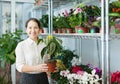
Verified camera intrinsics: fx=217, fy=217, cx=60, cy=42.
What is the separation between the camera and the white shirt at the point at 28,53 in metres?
2.07

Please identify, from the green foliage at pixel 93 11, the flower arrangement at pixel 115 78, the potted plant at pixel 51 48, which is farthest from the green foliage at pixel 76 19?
the flower arrangement at pixel 115 78

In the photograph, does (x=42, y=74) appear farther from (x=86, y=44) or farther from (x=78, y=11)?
(x=86, y=44)

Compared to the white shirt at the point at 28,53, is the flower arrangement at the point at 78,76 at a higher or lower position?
lower

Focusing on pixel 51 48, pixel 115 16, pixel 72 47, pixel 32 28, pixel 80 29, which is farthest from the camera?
pixel 72 47

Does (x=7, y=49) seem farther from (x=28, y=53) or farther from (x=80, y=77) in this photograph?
(x=80, y=77)

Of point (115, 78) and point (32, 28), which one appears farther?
point (32, 28)

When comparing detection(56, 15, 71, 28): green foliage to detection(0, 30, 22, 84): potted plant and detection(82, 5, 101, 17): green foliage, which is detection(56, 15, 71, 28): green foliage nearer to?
detection(82, 5, 101, 17): green foliage

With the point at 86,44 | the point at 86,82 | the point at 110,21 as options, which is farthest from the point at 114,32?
the point at 86,44

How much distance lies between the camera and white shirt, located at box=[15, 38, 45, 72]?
207 centimetres

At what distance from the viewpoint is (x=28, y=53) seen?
2139mm

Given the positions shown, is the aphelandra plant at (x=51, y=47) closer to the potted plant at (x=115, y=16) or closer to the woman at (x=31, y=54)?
the woman at (x=31, y=54)

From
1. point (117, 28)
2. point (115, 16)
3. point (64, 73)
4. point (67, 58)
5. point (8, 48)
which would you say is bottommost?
point (64, 73)

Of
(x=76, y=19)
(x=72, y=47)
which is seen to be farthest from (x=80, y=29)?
(x=72, y=47)

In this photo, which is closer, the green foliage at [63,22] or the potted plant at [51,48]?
the potted plant at [51,48]
